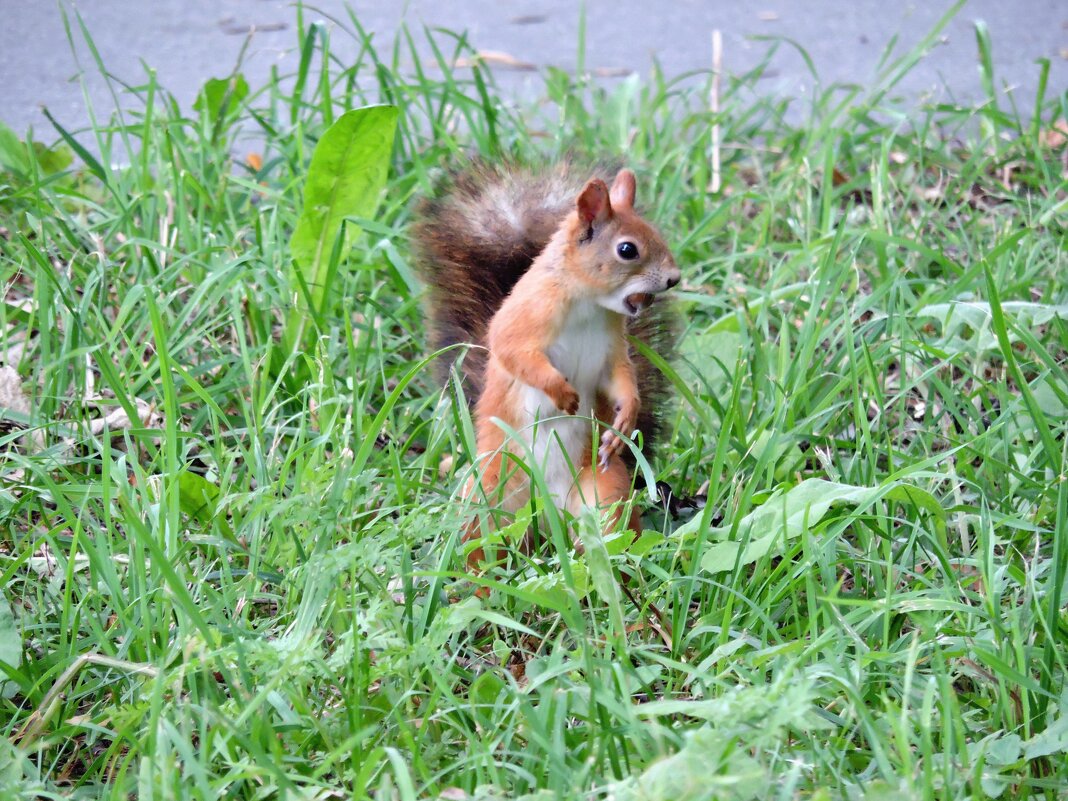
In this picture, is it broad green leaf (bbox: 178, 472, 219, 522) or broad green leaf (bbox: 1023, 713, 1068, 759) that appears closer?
broad green leaf (bbox: 1023, 713, 1068, 759)

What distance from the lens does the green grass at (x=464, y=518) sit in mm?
1347

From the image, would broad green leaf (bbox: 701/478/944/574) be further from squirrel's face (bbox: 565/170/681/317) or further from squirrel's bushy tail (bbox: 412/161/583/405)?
squirrel's bushy tail (bbox: 412/161/583/405)

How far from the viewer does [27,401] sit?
209 cm

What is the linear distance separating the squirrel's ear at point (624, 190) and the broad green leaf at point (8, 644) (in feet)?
3.20

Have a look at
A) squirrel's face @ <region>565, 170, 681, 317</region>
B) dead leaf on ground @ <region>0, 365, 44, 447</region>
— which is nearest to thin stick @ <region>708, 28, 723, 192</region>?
squirrel's face @ <region>565, 170, 681, 317</region>

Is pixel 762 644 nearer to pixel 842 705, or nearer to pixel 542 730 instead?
pixel 842 705

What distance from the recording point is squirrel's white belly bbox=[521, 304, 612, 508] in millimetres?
1803

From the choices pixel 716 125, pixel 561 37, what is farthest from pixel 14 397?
pixel 561 37

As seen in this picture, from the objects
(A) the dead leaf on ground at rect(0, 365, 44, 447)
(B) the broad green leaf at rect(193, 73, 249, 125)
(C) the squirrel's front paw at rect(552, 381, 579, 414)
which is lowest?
(C) the squirrel's front paw at rect(552, 381, 579, 414)

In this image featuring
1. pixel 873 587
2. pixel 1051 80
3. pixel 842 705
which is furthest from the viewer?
pixel 1051 80

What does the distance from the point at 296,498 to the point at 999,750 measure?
32.4 inches

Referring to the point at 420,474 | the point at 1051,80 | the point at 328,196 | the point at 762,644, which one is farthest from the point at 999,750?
the point at 1051,80

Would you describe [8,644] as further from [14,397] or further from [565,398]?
[565,398]

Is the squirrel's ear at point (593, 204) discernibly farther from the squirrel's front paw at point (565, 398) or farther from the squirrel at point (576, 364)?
the squirrel's front paw at point (565, 398)
